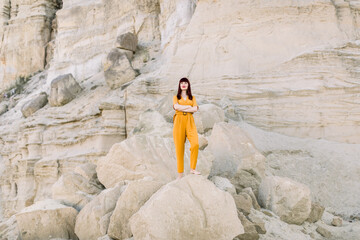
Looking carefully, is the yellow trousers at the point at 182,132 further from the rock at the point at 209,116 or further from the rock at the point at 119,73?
the rock at the point at 119,73

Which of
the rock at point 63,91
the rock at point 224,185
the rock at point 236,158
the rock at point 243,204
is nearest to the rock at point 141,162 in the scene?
the rock at point 224,185

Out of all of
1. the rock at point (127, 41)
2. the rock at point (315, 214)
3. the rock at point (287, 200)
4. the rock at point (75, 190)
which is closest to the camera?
the rock at point (287, 200)

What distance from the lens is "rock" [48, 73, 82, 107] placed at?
44.8 feet

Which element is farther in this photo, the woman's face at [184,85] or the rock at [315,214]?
the rock at [315,214]

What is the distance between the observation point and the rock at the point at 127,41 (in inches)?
543

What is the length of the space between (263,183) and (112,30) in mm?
13439

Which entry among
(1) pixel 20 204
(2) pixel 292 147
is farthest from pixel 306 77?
(1) pixel 20 204

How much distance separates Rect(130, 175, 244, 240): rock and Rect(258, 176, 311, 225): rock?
4.60 ft

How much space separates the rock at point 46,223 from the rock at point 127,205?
0.91 metres

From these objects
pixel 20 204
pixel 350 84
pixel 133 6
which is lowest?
pixel 20 204

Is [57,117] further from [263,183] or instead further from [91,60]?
[263,183]

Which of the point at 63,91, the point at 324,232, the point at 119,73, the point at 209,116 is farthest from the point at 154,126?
the point at 63,91

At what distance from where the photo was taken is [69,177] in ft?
16.7

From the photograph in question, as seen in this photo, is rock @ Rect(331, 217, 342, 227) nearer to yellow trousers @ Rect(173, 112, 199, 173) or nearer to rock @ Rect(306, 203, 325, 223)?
rock @ Rect(306, 203, 325, 223)
